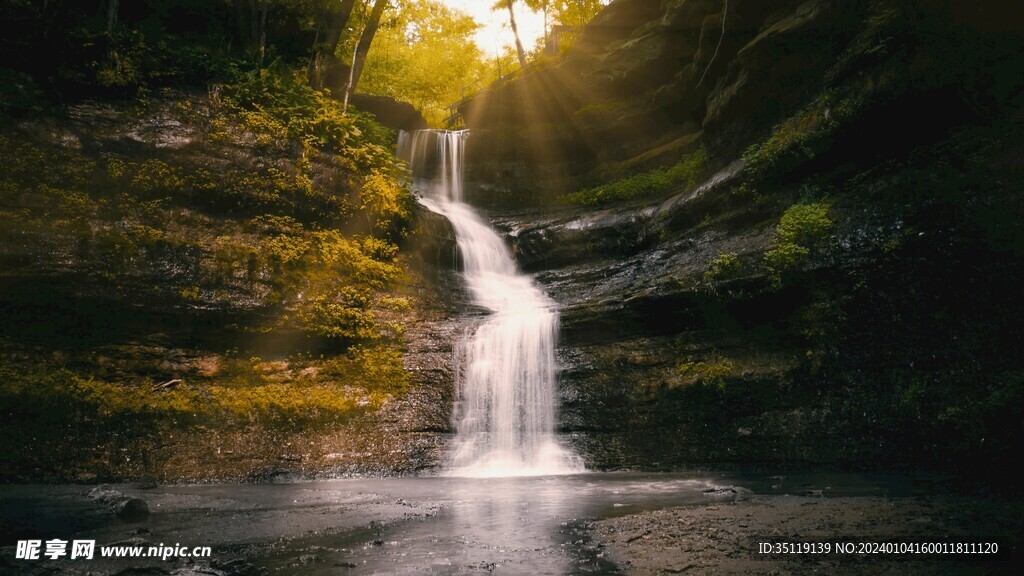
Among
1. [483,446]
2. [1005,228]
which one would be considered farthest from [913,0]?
[483,446]

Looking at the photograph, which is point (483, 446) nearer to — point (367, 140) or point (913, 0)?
point (367, 140)

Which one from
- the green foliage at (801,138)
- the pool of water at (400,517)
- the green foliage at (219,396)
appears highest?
the green foliage at (801,138)

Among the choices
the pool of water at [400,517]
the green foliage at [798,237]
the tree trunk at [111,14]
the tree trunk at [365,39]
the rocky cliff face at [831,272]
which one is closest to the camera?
the pool of water at [400,517]

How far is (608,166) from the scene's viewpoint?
58.2ft

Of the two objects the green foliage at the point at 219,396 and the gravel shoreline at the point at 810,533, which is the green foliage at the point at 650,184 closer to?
the green foliage at the point at 219,396

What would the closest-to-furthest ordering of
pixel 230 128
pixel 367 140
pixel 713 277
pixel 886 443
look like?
pixel 886 443 < pixel 713 277 < pixel 230 128 < pixel 367 140

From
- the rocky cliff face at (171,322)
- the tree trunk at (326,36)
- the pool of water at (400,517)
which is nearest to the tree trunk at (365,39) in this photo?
the tree trunk at (326,36)

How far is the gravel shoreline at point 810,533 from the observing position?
302cm

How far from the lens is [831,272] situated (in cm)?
838

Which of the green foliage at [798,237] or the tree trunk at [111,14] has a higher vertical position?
the tree trunk at [111,14]

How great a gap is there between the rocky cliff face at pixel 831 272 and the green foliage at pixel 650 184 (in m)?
1.36

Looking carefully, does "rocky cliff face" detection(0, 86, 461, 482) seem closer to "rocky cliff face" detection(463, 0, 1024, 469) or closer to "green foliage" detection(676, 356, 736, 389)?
"rocky cliff face" detection(463, 0, 1024, 469)

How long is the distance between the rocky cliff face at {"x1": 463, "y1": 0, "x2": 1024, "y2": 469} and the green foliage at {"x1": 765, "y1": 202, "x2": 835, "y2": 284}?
3cm

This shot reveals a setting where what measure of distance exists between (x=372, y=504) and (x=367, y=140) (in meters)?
9.83
